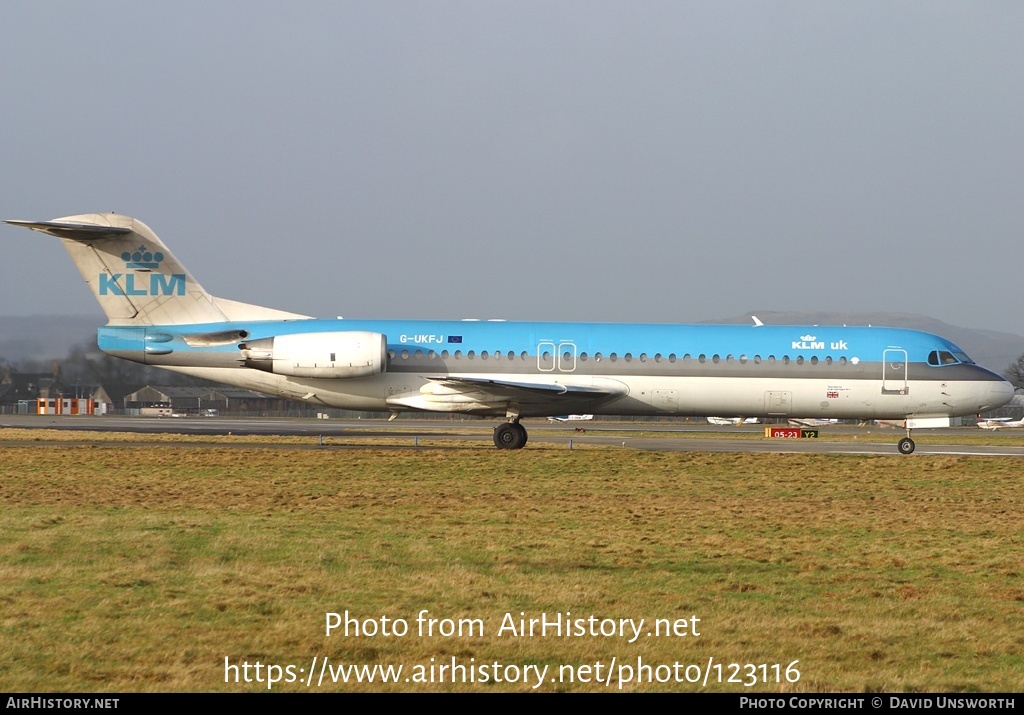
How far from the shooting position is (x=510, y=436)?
30953 mm

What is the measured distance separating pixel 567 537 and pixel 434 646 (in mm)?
6000

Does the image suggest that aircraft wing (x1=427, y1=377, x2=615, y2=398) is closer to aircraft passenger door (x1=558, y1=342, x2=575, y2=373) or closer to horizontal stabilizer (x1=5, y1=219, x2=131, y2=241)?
aircraft passenger door (x1=558, y1=342, x2=575, y2=373)

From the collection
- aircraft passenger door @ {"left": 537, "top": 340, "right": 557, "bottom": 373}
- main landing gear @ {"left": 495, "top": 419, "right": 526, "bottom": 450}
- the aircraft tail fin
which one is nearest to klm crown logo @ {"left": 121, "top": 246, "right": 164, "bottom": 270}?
the aircraft tail fin

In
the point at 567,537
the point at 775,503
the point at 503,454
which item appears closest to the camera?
the point at 567,537

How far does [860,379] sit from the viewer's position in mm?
30938

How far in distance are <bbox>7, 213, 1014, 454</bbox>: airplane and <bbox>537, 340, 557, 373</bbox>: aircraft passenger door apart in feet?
0.13

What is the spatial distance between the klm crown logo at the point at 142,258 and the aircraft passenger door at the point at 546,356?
1128cm

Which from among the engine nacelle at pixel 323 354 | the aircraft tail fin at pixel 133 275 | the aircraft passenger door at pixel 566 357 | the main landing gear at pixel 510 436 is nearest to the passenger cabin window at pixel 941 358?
the aircraft passenger door at pixel 566 357

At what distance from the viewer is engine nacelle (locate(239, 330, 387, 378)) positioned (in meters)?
29.5

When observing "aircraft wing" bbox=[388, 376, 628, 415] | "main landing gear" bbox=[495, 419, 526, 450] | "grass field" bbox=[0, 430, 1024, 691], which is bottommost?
"grass field" bbox=[0, 430, 1024, 691]

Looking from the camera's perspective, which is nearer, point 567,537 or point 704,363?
point 567,537

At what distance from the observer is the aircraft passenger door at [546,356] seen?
30484mm

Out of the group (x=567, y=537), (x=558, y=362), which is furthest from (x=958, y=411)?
(x=567, y=537)

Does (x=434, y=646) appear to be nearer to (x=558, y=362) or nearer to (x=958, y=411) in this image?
(x=558, y=362)
